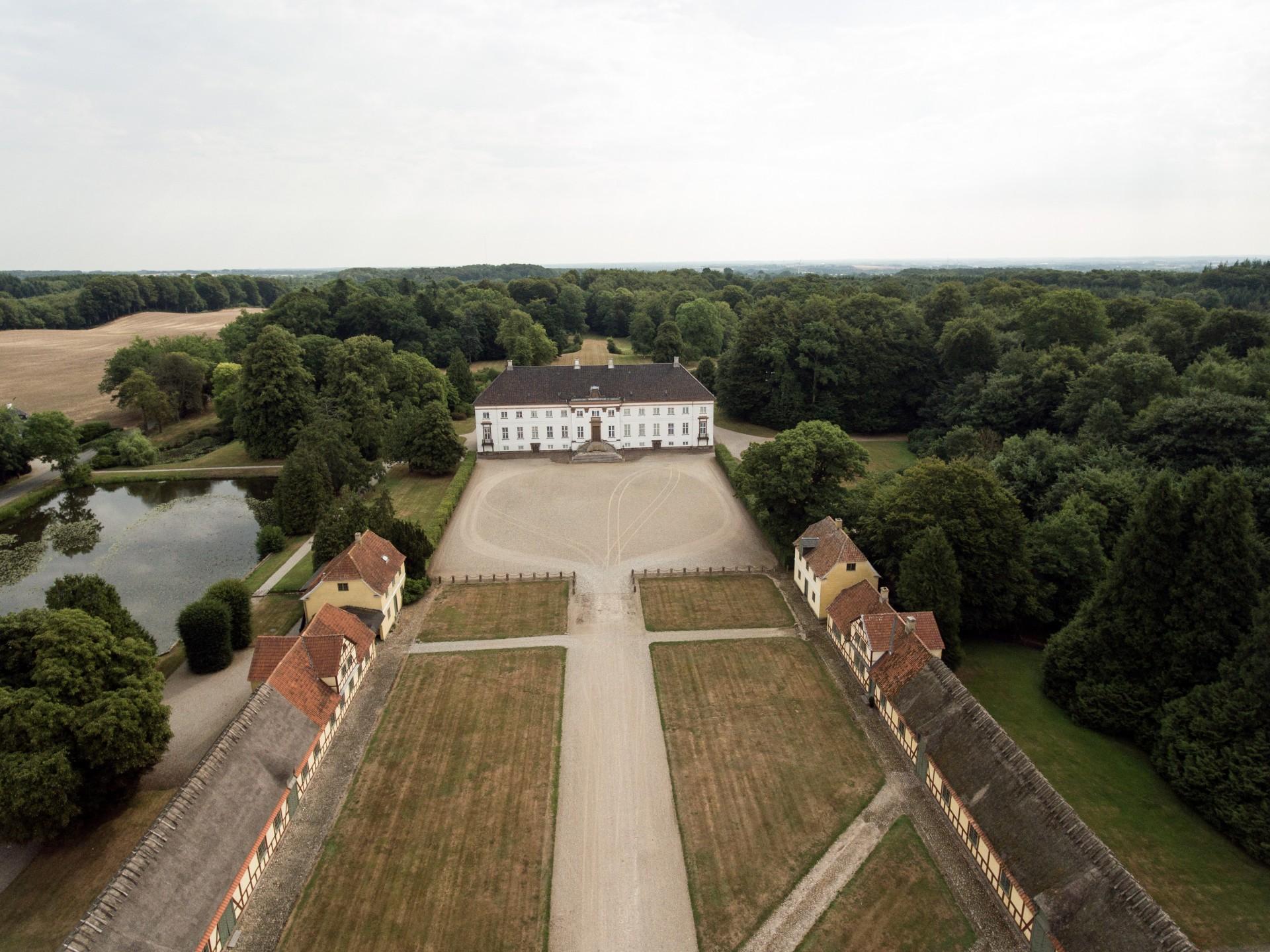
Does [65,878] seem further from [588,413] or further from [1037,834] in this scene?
[588,413]

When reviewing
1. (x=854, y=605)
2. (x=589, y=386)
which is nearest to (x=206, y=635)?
(x=854, y=605)

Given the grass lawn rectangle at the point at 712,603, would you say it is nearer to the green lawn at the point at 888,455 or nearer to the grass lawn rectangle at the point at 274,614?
the grass lawn rectangle at the point at 274,614

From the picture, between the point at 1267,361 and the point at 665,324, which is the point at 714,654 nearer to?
the point at 1267,361

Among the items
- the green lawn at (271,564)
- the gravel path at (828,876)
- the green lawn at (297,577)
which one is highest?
the gravel path at (828,876)

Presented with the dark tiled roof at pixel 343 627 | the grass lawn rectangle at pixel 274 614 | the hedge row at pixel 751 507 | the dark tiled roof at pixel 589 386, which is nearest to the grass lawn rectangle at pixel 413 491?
the dark tiled roof at pixel 589 386

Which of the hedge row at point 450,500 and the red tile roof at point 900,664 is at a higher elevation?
the red tile roof at point 900,664

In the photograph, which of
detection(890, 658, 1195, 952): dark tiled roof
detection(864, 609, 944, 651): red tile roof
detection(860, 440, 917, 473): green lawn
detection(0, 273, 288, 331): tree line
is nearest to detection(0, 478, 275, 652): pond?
detection(864, 609, 944, 651): red tile roof
